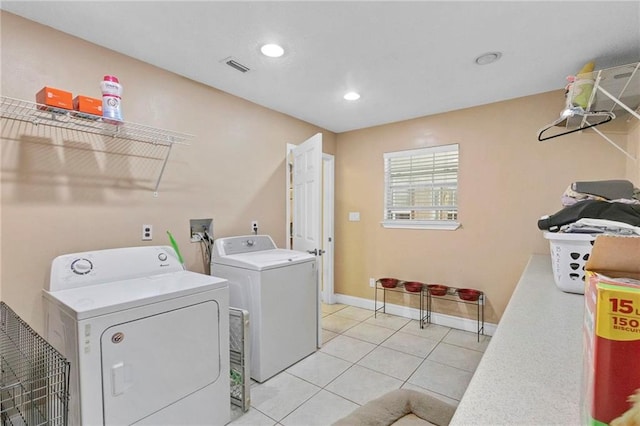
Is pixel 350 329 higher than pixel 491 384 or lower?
lower

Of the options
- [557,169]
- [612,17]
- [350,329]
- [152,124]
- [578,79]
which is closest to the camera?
[612,17]

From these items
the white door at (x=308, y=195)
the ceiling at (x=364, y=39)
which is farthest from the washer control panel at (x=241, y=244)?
the ceiling at (x=364, y=39)

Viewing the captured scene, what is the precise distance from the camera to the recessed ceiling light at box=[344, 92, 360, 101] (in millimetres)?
2891

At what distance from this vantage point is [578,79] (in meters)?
1.98

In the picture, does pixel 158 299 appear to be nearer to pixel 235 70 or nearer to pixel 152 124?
pixel 152 124

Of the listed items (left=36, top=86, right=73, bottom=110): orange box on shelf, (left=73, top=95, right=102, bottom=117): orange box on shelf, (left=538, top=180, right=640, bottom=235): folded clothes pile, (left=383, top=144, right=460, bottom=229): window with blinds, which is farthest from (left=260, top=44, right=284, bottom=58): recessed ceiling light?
(left=383, top=144, right=460, bottom=229): window with blinds

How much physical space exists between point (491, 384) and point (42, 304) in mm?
2346

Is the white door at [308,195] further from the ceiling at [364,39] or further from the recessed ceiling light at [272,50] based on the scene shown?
the recessed ceiling light at [272,50]

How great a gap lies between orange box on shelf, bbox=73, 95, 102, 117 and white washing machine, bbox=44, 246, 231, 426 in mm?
862

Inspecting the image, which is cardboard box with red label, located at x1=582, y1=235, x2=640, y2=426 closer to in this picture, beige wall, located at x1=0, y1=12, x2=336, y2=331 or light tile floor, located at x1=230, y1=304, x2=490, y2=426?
light tile floor, located at x1=230, y1=304, x2=490, y2=426

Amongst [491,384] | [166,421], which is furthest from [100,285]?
[491,384]

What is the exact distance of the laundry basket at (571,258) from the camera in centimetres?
143

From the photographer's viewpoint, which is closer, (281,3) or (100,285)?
(281,3)

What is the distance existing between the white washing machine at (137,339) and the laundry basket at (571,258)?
1.82 metres
